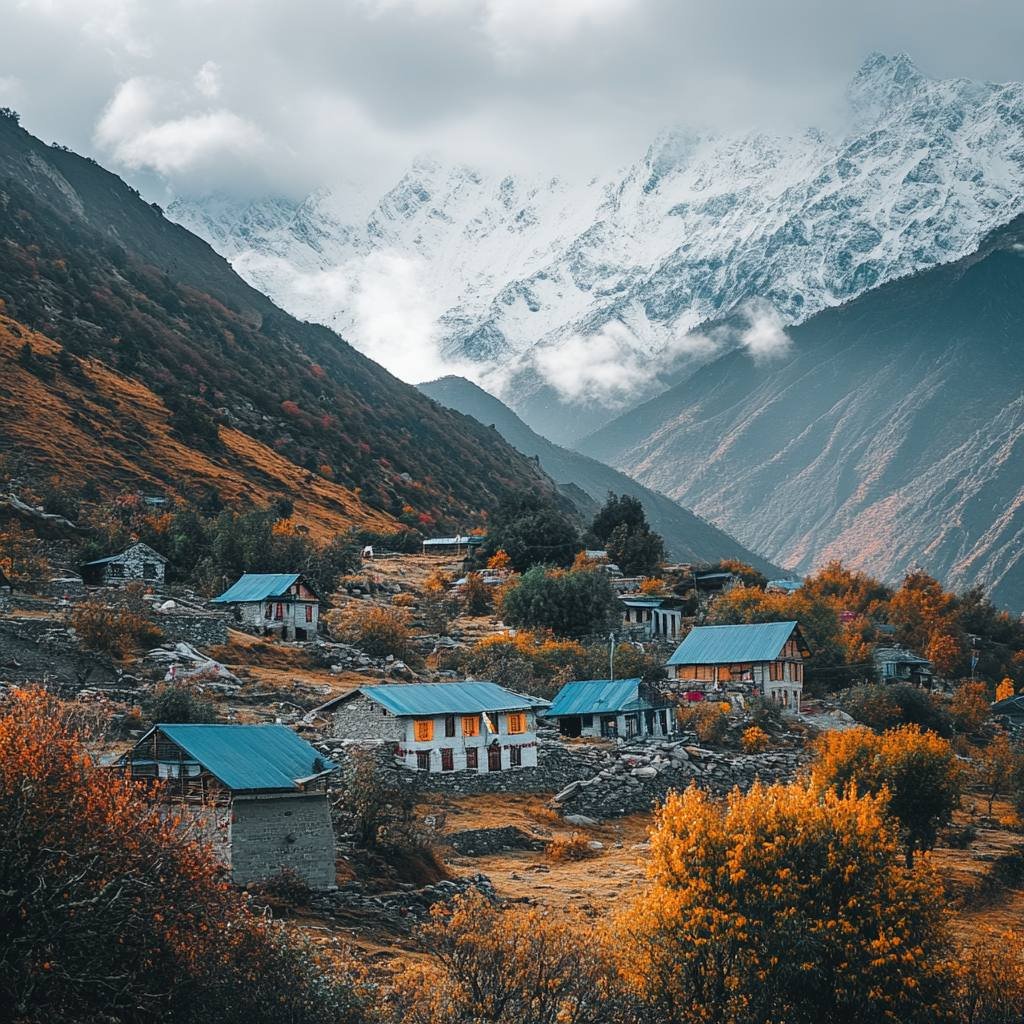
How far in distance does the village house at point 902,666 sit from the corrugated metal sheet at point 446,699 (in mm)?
41389

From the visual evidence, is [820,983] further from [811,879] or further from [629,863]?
[629,863]

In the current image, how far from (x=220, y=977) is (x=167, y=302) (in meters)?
154

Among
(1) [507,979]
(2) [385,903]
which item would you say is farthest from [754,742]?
(1) [507,979]

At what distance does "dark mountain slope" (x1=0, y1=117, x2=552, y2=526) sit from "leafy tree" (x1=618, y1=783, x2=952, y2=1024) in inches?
3691

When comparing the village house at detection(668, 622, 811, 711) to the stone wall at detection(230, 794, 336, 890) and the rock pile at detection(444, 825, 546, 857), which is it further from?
the stone wall at detection(230, 794, 336, 890)

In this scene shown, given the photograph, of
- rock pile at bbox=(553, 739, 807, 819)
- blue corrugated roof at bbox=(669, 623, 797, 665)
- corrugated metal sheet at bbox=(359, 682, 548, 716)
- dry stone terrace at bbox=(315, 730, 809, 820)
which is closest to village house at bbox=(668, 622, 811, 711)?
blue corrugated roof at bbox=(669, 623, 797, 665)

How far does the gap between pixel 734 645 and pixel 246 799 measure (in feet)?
162

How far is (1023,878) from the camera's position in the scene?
46.4 m

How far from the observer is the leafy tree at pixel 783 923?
87.5 feet

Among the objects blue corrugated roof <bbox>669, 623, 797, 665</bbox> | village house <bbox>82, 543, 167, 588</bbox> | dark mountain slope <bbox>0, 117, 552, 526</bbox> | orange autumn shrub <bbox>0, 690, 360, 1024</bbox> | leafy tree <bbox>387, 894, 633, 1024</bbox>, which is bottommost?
leafy tree <bbox>387, 894, 633, 1024</bbox>

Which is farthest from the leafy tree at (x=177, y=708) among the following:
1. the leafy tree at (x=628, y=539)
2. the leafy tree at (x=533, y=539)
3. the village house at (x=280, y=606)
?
the leafy tree at (x=628, y=539)

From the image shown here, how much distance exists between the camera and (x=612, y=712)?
59.4 meters

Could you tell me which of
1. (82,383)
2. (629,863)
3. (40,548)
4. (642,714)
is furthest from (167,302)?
(629,863)

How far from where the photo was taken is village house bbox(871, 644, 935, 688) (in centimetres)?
8875
